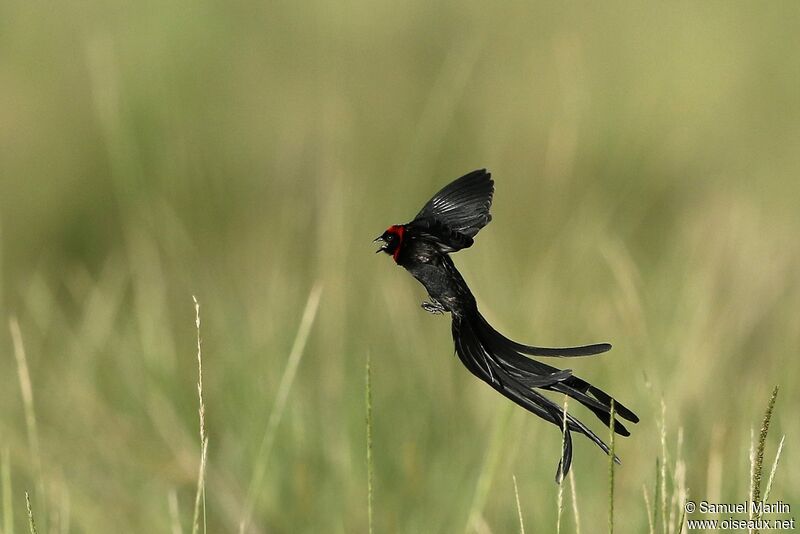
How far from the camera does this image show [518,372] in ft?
1.82

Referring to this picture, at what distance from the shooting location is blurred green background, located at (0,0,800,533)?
1.59 meters

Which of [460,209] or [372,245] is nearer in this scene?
[460,209]

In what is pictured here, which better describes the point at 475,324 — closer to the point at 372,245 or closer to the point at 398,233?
the point at 398,233

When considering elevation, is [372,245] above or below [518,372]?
above

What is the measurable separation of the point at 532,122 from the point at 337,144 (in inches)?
35.2

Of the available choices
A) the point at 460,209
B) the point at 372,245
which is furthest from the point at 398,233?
the point at 372,245

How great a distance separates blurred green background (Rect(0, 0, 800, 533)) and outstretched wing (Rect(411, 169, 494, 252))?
0.59 m

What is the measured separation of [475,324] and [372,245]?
1928 mm

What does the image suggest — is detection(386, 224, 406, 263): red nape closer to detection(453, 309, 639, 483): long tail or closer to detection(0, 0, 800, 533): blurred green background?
detection(453, 309, 639, 483): long tail

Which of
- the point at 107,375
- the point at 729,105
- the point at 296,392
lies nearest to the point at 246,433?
the point at 296,392

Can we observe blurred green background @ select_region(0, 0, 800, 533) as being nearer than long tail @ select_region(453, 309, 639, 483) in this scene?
No

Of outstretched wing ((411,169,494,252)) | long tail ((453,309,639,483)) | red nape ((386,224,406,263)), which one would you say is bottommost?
long tail ((453,309,639,483))

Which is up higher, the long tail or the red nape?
the red nape

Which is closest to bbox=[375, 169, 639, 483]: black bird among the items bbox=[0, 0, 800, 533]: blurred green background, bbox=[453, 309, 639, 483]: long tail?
bbox=[453, 309, 639, 483]: long tail
